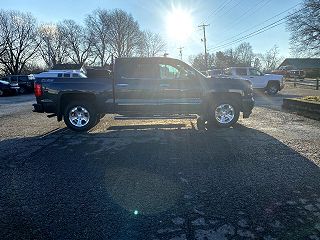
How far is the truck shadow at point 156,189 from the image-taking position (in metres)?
3.21

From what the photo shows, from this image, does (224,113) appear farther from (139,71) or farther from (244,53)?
(244,53)

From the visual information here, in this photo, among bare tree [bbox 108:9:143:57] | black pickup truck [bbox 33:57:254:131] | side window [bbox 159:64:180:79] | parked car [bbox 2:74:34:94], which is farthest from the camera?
bare tree [bbox 108:9:143:57]

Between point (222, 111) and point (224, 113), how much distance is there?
0.29 feet

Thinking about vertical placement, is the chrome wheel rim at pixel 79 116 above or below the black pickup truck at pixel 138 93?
below

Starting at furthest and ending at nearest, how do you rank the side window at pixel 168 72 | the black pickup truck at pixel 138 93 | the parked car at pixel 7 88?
the parked car at pixel 7 88
the side window at pixel 168 72
the black pickup truck at pixel 138 93

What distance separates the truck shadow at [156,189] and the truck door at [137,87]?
1.65 meters

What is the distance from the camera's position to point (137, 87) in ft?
26.6

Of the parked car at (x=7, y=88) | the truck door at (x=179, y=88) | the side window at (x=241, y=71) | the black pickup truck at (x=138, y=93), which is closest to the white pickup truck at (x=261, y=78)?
the side window at (x=241, y=71)

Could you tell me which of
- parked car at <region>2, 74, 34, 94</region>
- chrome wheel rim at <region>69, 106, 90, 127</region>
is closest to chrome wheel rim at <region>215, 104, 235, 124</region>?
chrome wheel rim at <region>69, 106, 90, 127</region>

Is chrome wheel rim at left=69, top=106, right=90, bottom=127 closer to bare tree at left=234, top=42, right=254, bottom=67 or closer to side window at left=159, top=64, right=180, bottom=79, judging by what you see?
side window at left=159, top=64, right=180, bottom=79

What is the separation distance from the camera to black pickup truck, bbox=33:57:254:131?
8.09m

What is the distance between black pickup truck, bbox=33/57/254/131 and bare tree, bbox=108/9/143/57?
213 ft

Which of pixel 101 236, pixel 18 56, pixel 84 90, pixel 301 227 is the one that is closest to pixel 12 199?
pixel 101 236

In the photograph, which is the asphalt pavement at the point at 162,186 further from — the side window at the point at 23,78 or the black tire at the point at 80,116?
the side window at the point at 23,78
